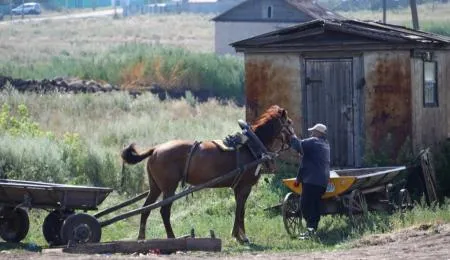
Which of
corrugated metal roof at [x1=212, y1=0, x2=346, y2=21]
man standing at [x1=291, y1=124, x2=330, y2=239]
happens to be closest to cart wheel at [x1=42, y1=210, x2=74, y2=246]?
man standing at [x1=291, y1=124, x2=330, y2=239]

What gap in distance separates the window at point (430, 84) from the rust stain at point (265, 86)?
2493 mm

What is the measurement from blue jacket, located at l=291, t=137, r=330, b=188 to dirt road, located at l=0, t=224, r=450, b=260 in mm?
1395

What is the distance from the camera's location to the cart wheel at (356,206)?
16828 mm

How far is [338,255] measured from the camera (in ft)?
46.0

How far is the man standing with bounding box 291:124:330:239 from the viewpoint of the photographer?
16469mm

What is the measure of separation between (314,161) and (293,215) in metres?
1.10

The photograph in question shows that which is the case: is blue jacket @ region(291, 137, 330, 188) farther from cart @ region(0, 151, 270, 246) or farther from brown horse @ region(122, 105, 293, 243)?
cart @ region(0, 151, 270, 246)

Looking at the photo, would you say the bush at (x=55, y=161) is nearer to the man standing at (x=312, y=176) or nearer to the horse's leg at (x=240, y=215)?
the horse's leg at (x=240, y=215)

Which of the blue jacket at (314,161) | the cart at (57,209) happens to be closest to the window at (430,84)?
the blue jacket at (314,161)

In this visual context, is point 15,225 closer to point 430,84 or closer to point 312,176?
point 312,176

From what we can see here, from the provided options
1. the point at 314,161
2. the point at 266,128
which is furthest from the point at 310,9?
the point at 314,161

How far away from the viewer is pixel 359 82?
20875 mm

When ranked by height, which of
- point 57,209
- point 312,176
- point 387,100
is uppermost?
point 387,100

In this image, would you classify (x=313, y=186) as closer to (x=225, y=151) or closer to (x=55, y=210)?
(x=225, y=151)
